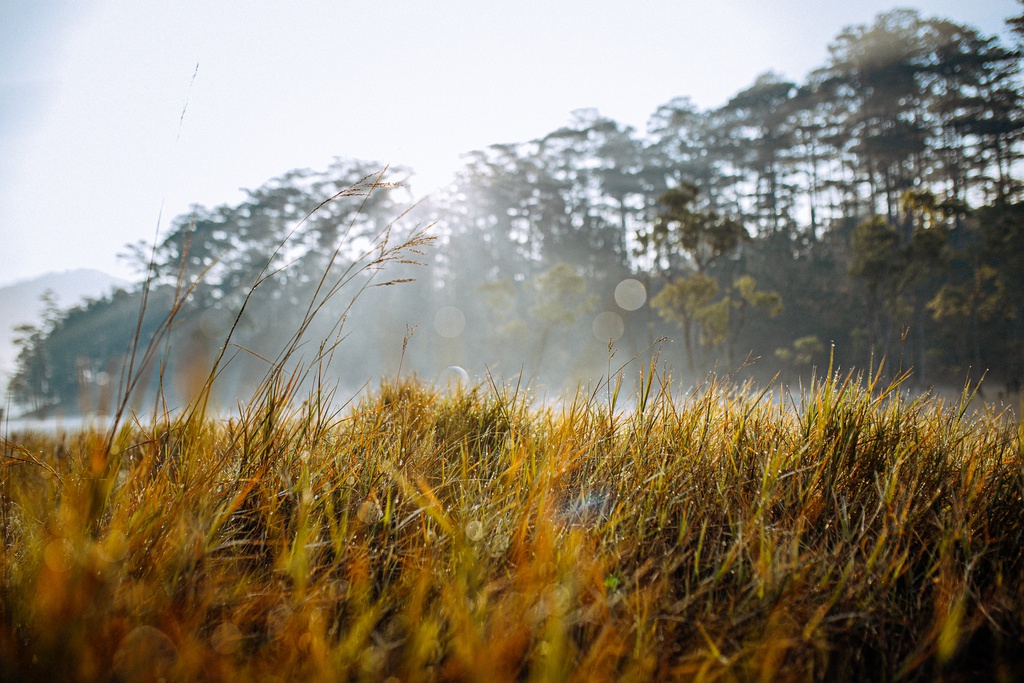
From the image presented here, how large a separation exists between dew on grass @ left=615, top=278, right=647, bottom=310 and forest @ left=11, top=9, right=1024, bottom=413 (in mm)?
126

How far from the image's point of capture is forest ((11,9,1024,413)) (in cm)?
1745

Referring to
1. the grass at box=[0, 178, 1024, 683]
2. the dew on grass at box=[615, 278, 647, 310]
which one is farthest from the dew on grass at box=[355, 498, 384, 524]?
the dew on grass at box=[615, 278, 647, 310]

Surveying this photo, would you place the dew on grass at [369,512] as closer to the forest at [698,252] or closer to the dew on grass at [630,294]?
the forest at [698,252]

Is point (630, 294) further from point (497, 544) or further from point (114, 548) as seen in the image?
point (114, 548)

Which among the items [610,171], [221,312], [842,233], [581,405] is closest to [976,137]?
[842,233]

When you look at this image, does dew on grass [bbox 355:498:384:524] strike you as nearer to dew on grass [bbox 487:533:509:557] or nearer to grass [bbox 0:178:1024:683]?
grass [bbox 0:178:1024:683]

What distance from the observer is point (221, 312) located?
28484 millimetres

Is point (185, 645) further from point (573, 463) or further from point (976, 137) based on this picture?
point (976, 137)

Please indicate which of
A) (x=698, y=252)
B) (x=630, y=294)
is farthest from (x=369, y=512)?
(x=630, y=294)

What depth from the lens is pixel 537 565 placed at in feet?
4.09

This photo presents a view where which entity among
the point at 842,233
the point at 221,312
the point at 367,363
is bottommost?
the point at 367,363

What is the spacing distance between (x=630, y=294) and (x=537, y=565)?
94.7 ft

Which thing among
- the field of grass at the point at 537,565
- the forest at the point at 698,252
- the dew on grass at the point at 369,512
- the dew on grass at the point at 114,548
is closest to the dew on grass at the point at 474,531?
the field of grass at the point at 537,565

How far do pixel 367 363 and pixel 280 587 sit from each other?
3292cm
